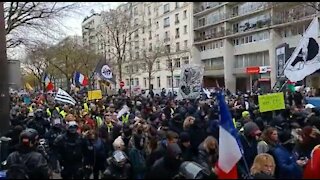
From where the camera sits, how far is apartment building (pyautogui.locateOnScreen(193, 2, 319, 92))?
164 feet

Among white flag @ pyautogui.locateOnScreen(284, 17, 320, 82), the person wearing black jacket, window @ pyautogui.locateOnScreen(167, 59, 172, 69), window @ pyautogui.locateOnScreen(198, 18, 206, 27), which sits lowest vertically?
the person wearing black jacket

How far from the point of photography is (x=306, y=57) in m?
10.3

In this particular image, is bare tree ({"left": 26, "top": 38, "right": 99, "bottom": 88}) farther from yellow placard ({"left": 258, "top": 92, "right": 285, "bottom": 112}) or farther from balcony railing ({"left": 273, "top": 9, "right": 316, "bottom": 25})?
yellow placard ({"left": 258, "top": 92, "right": 285, "bottom": 112})

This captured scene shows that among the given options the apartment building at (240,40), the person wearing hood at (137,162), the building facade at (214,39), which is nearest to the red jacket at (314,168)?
the person wearing hood at (137,162)

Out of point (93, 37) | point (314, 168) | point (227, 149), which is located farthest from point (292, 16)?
point (227, 149)

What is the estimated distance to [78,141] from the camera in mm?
8609

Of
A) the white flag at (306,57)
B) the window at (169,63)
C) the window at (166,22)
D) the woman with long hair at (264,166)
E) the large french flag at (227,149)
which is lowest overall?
the woman with long hair at (264,166)

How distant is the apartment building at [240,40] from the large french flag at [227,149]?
128ft

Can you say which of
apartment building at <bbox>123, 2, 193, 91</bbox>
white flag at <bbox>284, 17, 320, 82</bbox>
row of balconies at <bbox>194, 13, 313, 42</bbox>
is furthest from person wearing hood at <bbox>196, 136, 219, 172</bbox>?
apartment building at <bbox>123, 2, 193, 91</bbox>

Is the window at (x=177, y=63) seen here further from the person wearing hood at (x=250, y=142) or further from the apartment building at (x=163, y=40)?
the person wearing hood at (x=250, y=142)

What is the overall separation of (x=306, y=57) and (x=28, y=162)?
6.49 metres

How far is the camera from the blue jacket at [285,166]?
234 inches

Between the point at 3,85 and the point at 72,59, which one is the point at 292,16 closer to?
the point at 72,59

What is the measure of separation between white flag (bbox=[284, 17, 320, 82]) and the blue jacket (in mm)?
4252
